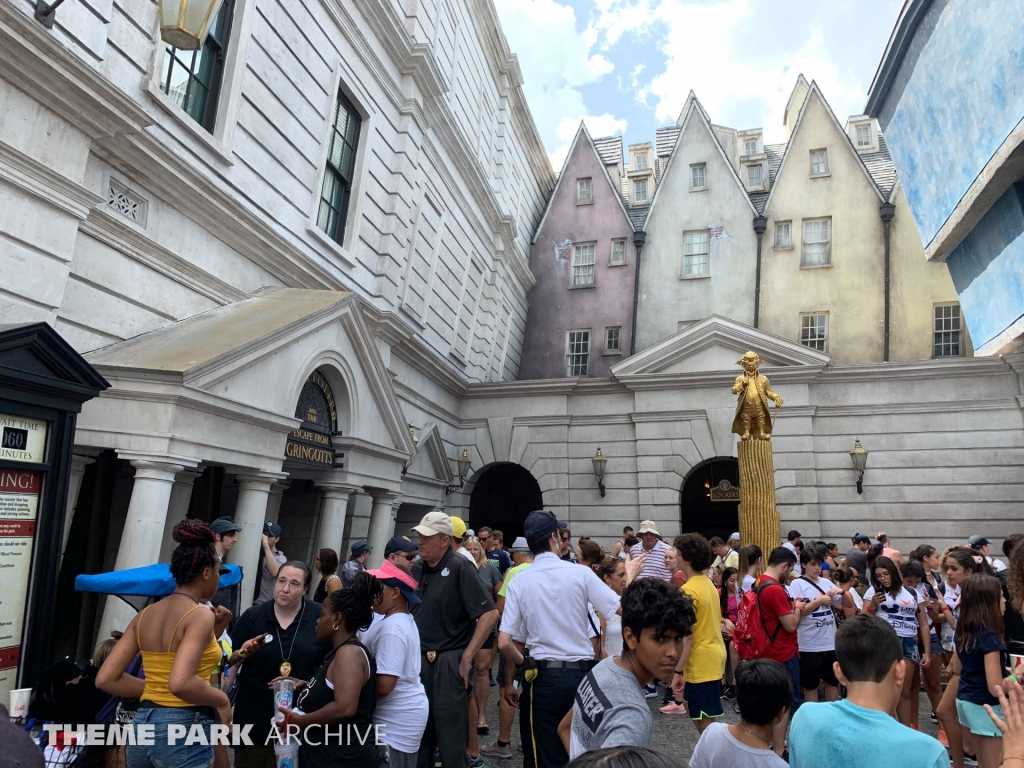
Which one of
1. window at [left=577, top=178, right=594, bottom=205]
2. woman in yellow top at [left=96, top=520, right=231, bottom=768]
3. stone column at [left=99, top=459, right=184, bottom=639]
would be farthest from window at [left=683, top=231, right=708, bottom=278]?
woman in yellow top at [left=96, top=520, right=231, bottom=768]

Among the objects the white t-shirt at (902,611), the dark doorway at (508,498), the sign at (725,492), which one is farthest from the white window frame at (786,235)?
the white t-shirt at (902,611)

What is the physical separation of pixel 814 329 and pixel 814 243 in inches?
115

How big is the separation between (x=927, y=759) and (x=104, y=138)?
9109 mm

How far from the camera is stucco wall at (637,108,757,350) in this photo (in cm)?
2300

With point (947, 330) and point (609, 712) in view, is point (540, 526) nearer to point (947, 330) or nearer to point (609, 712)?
point (609, 712)

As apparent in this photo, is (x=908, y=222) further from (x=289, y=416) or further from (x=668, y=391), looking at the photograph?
(x=289, y=416)

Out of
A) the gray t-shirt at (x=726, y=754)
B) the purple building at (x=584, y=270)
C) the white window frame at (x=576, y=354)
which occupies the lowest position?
the gray t-shirt at (x=726, y=754)

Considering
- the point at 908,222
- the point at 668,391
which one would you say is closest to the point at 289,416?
the point at 668,391

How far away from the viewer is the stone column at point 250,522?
8266 mm

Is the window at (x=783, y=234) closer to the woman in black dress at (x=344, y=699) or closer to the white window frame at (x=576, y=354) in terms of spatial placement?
the white window frame at (x=576, y=354)

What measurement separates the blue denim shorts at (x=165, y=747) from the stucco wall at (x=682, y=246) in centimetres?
2085

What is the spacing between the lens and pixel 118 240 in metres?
8.30

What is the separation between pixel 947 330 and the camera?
66.1 ft

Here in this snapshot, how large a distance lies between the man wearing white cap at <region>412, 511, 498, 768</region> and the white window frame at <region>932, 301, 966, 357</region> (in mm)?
19523
